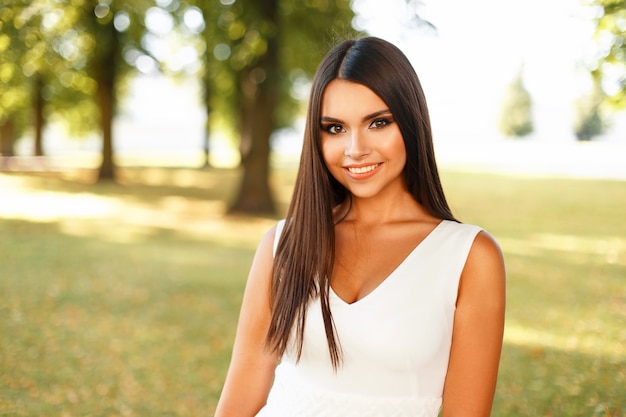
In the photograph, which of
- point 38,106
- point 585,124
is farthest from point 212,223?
point 585,124

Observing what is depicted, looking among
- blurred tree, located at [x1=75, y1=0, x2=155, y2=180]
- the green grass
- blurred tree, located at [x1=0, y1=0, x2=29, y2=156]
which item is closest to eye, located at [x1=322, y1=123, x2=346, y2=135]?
the green grass

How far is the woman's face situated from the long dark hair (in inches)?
1.0

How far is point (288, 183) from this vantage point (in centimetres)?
3203

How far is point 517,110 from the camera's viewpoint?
266 ft

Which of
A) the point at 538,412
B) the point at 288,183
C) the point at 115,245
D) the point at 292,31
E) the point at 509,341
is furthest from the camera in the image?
the point at 288,183

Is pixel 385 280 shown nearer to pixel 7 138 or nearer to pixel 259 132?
pixel 259 132

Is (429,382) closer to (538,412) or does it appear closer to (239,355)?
(239,355)

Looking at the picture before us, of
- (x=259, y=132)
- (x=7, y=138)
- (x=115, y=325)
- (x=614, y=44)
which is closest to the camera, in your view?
(x=614, y=44)

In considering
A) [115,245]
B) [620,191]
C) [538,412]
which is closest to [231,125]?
[620,191]

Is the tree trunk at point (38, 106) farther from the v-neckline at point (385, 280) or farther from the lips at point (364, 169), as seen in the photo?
the v-neckline at point (385, 280)

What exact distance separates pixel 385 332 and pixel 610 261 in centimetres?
1247

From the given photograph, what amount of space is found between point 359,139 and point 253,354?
0.87 m

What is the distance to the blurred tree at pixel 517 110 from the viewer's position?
80.6 m

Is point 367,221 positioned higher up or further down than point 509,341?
higher up
